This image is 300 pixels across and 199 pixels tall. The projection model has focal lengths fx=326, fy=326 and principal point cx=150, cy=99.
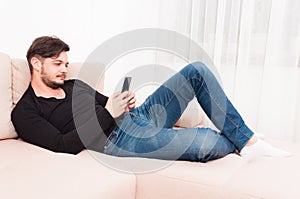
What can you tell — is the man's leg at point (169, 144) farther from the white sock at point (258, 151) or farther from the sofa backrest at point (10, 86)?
the sofa backrest at point (10, 86)

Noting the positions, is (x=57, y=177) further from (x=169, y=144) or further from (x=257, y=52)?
(x=257, y=52)

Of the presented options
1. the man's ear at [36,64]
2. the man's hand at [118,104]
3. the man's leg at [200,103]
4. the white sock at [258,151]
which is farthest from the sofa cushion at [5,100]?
the white sock at [258,151]

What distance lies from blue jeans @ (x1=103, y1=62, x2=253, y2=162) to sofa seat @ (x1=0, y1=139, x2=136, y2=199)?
17 centimetres

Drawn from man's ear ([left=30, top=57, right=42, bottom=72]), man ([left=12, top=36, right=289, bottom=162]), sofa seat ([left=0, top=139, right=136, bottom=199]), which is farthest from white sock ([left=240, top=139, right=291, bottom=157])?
man's ear ([left=30, top=57, right=42, bottom=72])

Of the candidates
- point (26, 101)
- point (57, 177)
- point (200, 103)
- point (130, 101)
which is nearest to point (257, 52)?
point (200, 103)

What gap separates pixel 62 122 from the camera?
1.51 m

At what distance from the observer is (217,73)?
2244 millimetres

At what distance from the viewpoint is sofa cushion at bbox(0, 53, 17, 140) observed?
1511 millimetres

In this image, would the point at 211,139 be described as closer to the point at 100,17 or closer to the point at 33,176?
the point at 33,176

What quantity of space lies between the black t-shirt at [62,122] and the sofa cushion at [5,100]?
6cm

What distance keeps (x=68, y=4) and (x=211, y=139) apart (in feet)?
5.39

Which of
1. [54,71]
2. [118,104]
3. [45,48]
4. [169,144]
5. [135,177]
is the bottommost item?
[135,177]

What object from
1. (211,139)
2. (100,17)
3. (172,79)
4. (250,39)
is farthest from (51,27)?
(211,139)

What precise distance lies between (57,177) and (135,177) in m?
0.30
